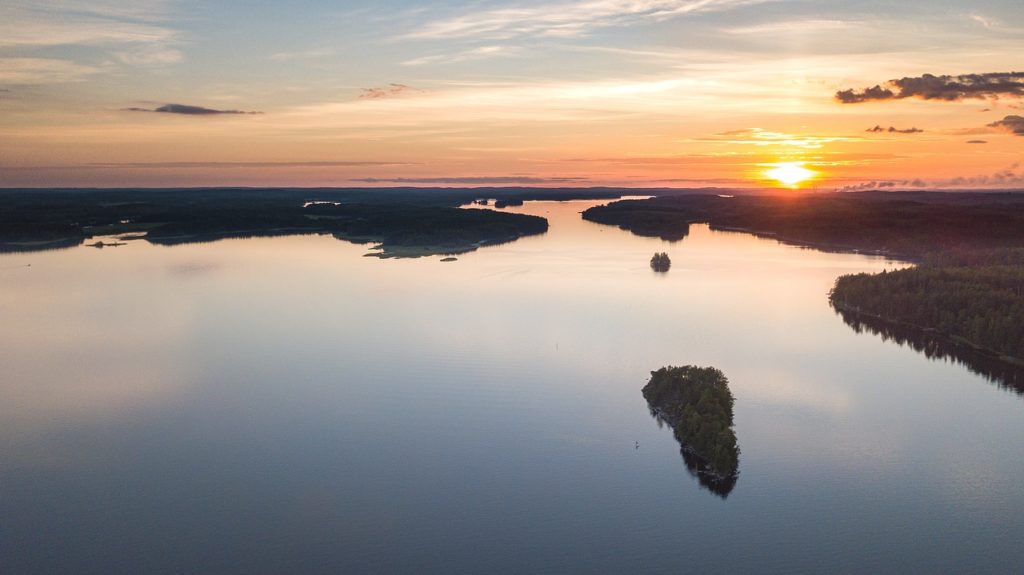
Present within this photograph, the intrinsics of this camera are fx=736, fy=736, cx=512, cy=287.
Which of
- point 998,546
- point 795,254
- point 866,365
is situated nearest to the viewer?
point 998,546

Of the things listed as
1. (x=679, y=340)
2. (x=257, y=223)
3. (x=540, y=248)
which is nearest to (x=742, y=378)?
(x=679, y=340)

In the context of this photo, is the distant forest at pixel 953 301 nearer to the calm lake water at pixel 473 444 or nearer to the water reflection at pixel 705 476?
the calm lake water at pixel 473 444

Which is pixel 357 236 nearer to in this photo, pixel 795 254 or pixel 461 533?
pixel 795 254

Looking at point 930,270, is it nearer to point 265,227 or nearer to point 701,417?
point 701,417

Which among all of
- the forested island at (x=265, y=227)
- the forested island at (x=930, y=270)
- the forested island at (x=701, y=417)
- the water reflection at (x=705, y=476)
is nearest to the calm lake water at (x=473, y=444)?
the water reflection at (x=705, y=476)

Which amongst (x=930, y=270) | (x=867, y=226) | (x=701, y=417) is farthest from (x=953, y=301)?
(x=867, y=226)

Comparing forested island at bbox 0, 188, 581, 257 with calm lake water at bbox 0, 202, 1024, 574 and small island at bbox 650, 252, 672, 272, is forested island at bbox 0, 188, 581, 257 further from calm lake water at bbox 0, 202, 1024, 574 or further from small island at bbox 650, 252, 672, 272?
calm lake water at bbox 0, 202, 1024, 574

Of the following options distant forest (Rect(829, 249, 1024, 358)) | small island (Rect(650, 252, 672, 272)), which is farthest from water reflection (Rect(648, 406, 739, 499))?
small island (Rect(650, 252, 672, 272))
